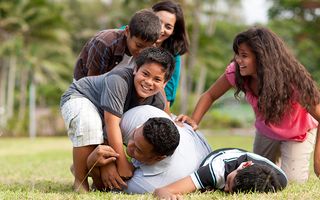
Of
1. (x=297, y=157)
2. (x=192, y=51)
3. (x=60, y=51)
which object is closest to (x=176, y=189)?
(x=297, y=157)

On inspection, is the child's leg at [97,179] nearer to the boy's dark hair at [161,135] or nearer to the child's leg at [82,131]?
the child's leg at [82,131]

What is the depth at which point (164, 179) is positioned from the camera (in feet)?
14.8

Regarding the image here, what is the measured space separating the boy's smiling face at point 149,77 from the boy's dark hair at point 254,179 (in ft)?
3.14

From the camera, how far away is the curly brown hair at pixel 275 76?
17.0ft

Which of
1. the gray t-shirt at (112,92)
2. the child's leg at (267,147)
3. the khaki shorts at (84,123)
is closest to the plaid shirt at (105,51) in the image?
the gray t-shirt at (112,92)

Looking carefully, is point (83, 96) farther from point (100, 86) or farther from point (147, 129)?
point (147, 129)

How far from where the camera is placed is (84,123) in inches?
185

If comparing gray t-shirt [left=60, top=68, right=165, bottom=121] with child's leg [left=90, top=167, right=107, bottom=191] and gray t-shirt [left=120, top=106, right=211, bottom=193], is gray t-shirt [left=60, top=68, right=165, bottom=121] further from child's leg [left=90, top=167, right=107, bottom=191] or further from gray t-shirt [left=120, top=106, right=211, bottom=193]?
child's leg [left=90, top=167, right=107, bottom=191]

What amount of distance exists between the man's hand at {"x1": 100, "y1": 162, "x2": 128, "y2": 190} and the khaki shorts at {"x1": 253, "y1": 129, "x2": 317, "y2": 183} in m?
1.82

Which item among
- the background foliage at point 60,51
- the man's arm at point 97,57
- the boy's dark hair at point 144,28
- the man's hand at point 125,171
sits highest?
the boy's dark hair at point 144,28

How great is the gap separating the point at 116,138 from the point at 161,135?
46 cm

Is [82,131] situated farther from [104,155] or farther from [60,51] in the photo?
[60,51]

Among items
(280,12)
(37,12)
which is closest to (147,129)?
(280,12)

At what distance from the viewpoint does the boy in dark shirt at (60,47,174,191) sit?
4559mm
